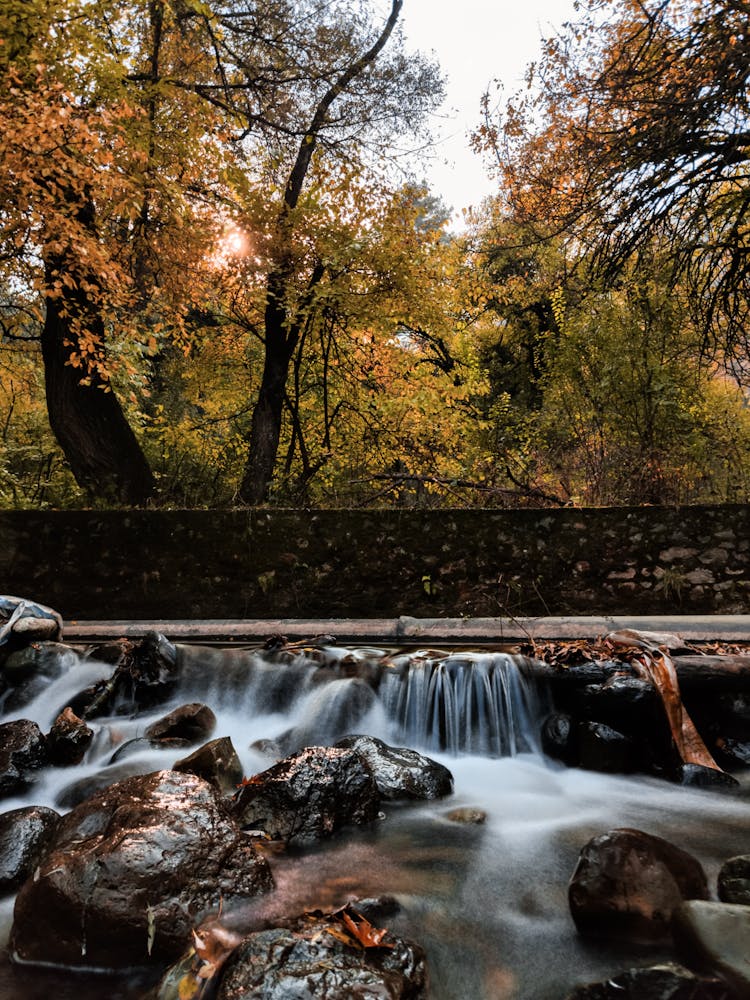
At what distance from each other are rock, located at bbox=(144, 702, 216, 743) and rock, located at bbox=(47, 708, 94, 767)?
38cm

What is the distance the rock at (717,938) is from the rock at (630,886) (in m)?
0.10

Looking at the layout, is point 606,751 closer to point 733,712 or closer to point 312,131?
point 733,712

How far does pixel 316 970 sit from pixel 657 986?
982mm

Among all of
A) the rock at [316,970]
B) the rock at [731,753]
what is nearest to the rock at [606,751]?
the rock at [731,753]

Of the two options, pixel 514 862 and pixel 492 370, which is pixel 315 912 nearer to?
pixel 514 862

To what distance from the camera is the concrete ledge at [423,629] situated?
4.70m

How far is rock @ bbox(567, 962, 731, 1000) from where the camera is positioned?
1656 millimetres

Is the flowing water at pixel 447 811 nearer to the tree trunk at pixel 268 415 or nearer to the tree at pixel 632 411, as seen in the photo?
the tree at pixel 632 411

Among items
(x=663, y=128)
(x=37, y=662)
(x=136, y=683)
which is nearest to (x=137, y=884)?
(x=136, y=683)

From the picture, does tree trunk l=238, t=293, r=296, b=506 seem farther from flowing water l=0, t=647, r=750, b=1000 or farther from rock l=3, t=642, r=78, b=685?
flowing water l=0, t=647, r=750, b=1000

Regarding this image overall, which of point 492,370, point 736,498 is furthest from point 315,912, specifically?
point 492,370

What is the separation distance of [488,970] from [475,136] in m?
11.3

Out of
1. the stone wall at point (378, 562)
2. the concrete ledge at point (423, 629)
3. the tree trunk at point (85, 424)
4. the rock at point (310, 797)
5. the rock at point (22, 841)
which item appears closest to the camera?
the rock at point (22, 841)

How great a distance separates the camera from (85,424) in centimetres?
799
